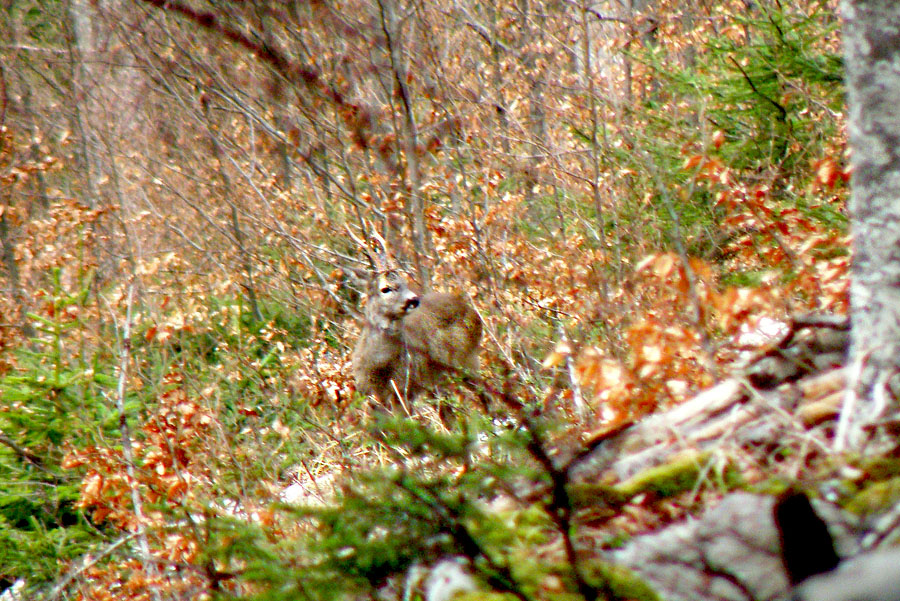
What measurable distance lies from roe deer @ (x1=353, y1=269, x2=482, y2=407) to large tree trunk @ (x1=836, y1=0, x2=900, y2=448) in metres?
5.34

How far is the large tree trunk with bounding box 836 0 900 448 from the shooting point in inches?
110

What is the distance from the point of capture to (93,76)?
40.0 ft

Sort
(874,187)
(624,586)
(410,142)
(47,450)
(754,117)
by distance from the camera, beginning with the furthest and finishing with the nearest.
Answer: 1. (47,450)
2. (410,142)
3. (754,117)
4. (874,187)
5. (624,586)

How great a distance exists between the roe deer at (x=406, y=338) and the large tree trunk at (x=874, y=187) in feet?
17.5

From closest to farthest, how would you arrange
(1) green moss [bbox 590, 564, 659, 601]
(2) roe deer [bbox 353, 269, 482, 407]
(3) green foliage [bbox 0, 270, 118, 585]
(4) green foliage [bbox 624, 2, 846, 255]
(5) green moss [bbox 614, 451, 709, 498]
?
(1) green moss [bbox 590, 564, 659, 601] → (5) green moss [bbox 614, 451, 709, 498] → (4) green foliage [bbox 624, 2, 846, 255] → (3) green foliage [bbox 0, 270, 118, 585] → (2) roe deer [bbox 353, 269, 482, 407]

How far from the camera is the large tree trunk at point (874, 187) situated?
9.19ft

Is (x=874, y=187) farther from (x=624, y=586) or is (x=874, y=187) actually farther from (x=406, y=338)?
(x=406, y=338)

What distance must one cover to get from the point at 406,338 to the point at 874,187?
19.3ft

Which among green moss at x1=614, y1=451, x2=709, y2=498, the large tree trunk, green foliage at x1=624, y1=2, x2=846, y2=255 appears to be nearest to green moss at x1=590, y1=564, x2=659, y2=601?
green moss at x1=614, y1=451, x2=709, y2=498

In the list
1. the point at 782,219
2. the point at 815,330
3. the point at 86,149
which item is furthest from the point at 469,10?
the point at 815,330

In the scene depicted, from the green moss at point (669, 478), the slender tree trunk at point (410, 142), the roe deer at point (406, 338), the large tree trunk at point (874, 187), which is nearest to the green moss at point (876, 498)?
the large tree trunk at point (874, 187)

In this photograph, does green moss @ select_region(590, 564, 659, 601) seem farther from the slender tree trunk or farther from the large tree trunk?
the slender tree trunk

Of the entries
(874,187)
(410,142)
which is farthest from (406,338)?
(874,187)

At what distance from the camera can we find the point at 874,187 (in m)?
2.92
